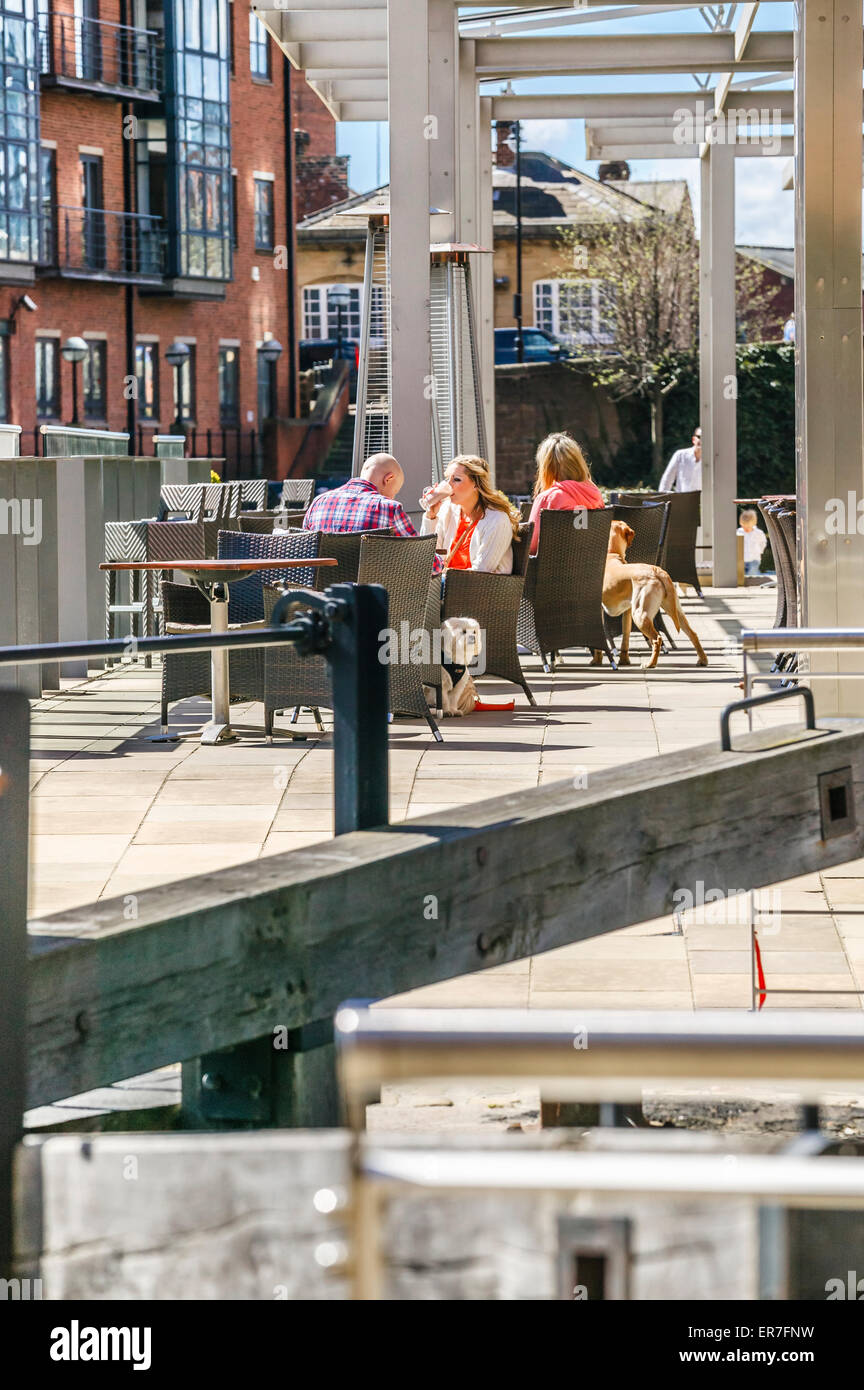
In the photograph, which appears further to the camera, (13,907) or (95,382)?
(95,382)

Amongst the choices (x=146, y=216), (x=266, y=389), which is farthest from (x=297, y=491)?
(x=266, y=389)

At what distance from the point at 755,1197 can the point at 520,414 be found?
3857 cm

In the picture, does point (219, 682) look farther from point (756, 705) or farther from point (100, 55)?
point (100, 55)

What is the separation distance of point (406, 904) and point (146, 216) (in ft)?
127

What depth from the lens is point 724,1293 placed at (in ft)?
5.18

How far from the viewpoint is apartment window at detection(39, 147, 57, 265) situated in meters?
37.1

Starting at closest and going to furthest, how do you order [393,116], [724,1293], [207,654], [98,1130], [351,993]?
1. [724,1293]
2. [351,993]
3. [98,1130]
4. [207,654]
5. [393,116]

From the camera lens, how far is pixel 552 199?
5884 cm

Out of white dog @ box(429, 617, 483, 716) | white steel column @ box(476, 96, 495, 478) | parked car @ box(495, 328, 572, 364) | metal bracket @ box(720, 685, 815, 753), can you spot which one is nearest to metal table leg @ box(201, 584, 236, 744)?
white dog @ box(429, 617, 483, 716)

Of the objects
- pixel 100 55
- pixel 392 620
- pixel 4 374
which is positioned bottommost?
pixel 392 620

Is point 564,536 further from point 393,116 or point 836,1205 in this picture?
point 836,1205

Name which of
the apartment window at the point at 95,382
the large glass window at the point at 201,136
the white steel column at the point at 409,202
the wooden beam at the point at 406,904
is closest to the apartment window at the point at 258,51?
the large glass window at the point at 201,136

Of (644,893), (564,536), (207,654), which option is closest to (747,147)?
(564,536)

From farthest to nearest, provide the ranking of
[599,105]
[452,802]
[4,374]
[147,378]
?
[147,378] → [4,374] → [599,105] → [452,802]
